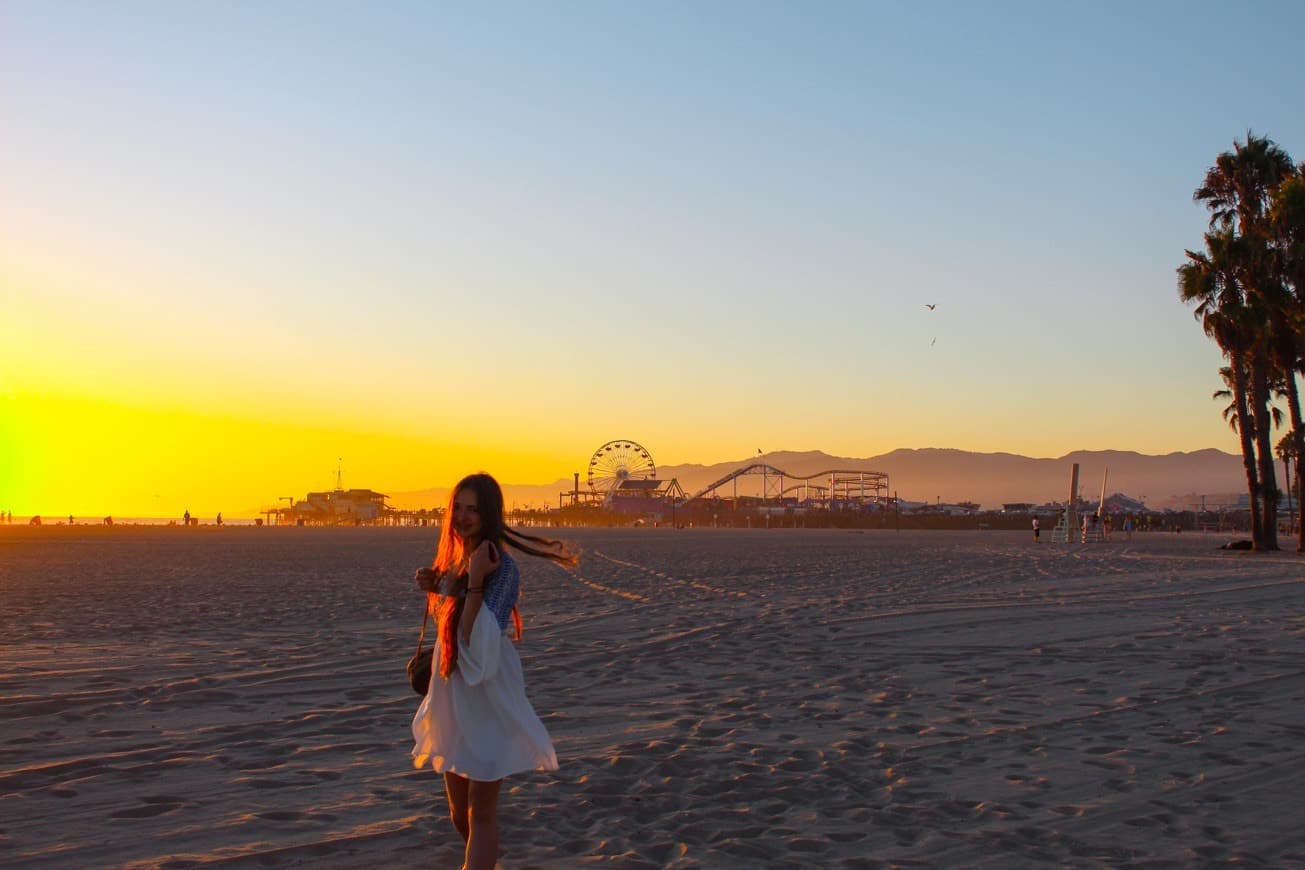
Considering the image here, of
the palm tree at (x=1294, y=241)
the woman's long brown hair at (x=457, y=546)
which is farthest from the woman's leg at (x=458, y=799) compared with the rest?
the palm tree at (x=1294, y=241)

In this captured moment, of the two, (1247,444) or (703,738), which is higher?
(1247,444)

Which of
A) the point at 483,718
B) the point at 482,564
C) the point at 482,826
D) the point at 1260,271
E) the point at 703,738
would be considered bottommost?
the point at 703,738

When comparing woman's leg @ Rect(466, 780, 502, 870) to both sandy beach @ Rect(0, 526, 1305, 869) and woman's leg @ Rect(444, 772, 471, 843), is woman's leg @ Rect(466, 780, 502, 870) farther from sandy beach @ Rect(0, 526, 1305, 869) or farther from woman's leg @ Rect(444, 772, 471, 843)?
sandy beach @ Rect(0, 526, 1305, 869)

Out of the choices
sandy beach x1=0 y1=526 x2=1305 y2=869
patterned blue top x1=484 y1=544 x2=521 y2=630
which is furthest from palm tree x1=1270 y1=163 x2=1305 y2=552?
patterned blue top x1=484 y1=544 x2=521 y2=630

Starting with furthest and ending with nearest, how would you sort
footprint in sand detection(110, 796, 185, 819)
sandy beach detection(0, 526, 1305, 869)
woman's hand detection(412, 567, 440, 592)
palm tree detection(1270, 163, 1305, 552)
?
palm tree detection(1270, 163, 1305, 552) < footprint in sand detection(110, 796, 185, 819) < sandy beach detection(0, 526, 1305, 869) < woman's hand detection(412, 567, 440, 592)

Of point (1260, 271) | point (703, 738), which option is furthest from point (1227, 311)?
point (703, 738)

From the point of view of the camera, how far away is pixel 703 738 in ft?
23.2

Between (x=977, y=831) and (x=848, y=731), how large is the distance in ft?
7.26

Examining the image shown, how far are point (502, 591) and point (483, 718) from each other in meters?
0.48

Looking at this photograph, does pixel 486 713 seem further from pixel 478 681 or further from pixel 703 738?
pixel 703 738

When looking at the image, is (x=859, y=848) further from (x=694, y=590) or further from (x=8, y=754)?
(x=694, y=590)

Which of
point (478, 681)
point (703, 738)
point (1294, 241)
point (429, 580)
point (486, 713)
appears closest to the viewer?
point (478, 681)

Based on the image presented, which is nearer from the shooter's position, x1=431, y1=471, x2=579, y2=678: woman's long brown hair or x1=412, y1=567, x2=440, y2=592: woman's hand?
x1=431, y1=471, x2=579, y2=678: woman's long brown hair

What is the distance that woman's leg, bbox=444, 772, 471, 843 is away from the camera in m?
4.55
